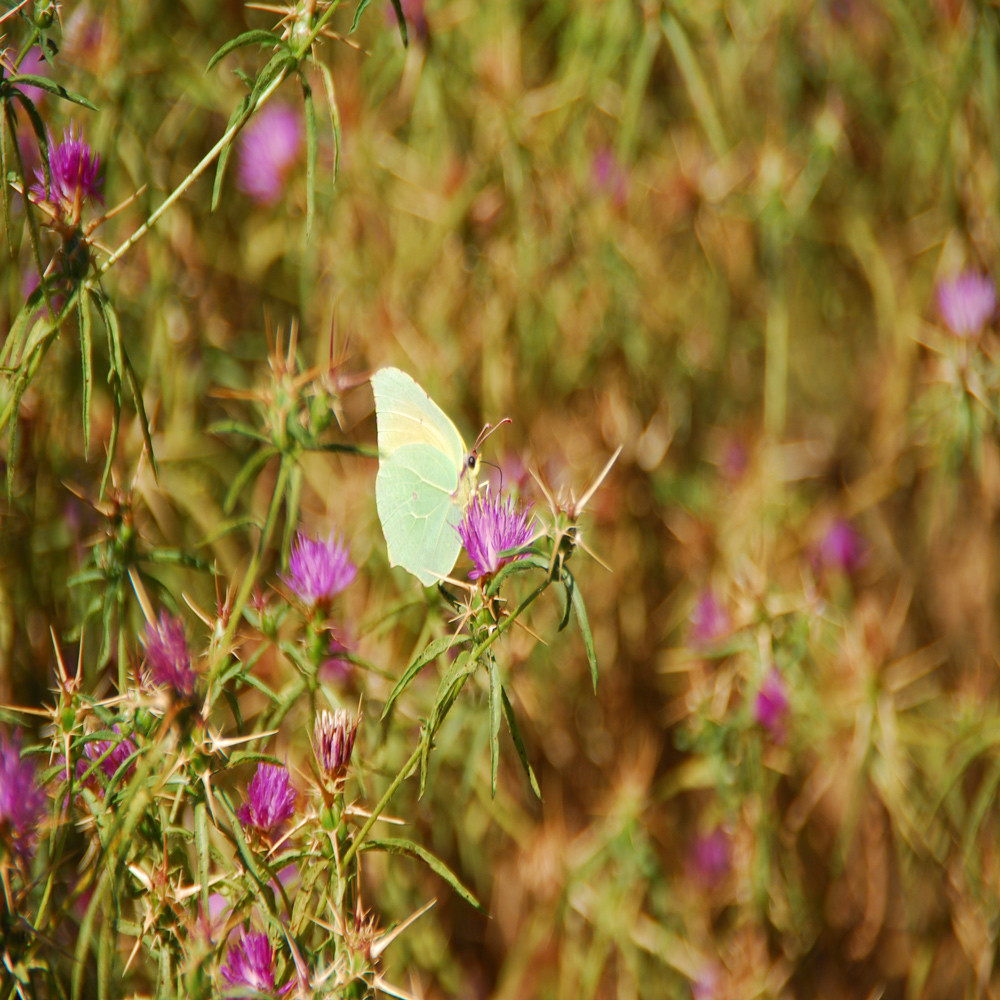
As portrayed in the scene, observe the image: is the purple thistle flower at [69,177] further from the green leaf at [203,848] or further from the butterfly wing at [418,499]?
the green leaf at [203,848]

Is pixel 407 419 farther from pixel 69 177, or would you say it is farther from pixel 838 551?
pixel 838 551

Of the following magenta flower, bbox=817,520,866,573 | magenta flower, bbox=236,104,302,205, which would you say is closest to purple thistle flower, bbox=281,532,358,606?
magenta flower, bbox=236,104,302,205

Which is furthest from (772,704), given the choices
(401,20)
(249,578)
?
(401,20)

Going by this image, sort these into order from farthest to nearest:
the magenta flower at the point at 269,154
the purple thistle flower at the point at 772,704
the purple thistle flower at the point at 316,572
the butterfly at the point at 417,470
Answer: the magenta flower at the point at 269,154 → the purple thistle flower at the point at 772,704 → the butterfly at the point at 417,470 → the purple thistle flower at the point at 316,572

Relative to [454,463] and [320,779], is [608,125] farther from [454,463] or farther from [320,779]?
[320,779]

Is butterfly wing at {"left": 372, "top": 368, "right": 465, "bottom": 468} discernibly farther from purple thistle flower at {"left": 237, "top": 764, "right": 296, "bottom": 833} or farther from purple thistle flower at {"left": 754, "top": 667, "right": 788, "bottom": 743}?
purple thistle flower at {"left": 754, "top": 667, "right": 788, "bottom": 743}

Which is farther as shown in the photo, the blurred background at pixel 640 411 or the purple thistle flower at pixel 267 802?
the blurred background at pixel 640 411

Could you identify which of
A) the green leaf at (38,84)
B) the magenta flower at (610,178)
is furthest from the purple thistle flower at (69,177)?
the magenta flower at (610,178)
